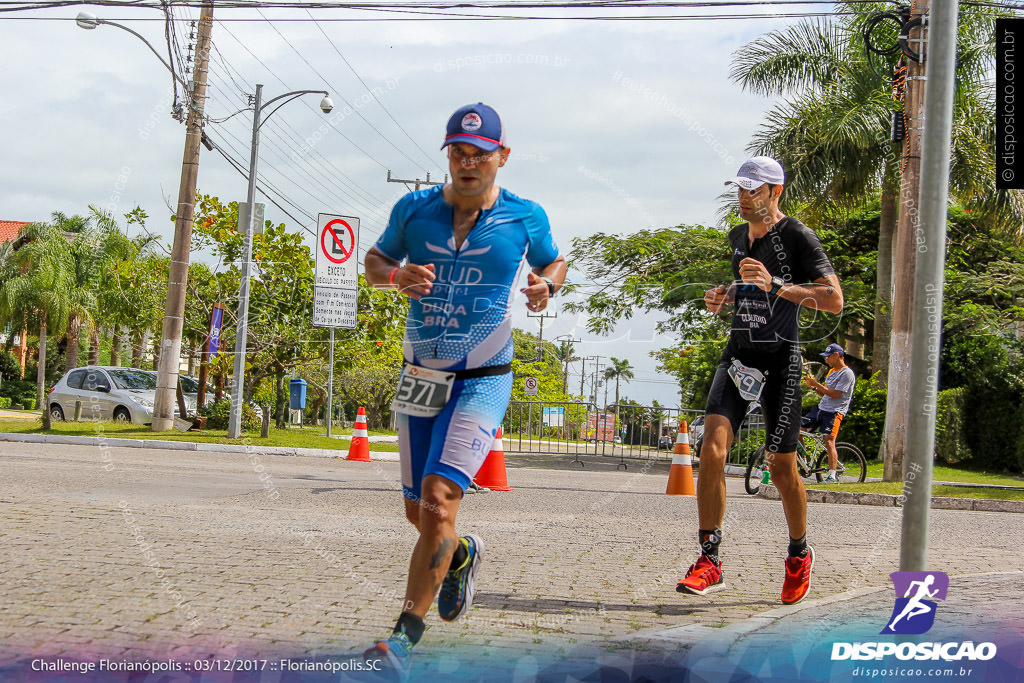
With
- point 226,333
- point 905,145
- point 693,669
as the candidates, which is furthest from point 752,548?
point 226,333

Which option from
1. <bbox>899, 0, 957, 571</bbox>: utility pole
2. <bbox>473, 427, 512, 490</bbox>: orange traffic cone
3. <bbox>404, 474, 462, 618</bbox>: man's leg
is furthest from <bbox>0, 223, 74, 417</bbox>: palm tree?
<bbox>899, 0, 957, 571</bbox>: utility pole

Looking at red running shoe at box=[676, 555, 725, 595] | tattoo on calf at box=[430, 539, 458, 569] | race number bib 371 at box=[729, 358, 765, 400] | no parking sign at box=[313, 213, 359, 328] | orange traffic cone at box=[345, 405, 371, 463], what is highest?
no parking sign at box=[313, 213, 359, 328]

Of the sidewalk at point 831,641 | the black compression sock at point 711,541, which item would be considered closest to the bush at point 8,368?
the black compression sock at point 711,541

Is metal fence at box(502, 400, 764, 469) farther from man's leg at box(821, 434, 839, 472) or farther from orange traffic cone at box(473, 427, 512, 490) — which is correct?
orange traffic cone at box(473, 427, 512, 490)

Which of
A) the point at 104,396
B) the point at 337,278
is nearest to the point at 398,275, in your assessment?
the point at 337,278

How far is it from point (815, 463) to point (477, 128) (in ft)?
37.1

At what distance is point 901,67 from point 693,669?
12.4 meters

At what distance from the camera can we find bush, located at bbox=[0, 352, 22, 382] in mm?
50031

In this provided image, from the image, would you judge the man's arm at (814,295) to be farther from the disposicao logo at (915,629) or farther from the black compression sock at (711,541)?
the disposicao logo at (915,629)

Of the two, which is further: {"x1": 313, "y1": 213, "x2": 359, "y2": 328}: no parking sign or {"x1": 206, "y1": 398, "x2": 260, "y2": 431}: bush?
{"x1": 206, "y1": 398, "x2": 260, "y2": 431}: bush

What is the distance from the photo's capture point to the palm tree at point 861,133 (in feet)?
65.7

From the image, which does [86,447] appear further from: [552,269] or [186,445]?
[552,269]

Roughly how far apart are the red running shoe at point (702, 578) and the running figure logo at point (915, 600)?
3.41ft

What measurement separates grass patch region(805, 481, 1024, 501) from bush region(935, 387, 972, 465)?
665 centimetres
